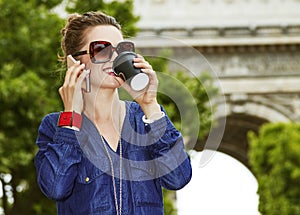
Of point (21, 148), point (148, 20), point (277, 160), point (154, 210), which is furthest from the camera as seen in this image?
point (148, 20)

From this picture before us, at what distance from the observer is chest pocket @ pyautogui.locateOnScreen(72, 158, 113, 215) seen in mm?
3660

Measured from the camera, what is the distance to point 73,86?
372 cm

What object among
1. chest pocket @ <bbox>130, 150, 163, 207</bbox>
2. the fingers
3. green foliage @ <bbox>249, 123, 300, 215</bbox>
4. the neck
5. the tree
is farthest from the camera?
green foliage @ <bbox>249, 123, 300, 215</bbox>

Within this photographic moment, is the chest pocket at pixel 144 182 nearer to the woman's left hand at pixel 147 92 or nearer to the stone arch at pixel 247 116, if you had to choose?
the woman's left hand at pixel 147 92

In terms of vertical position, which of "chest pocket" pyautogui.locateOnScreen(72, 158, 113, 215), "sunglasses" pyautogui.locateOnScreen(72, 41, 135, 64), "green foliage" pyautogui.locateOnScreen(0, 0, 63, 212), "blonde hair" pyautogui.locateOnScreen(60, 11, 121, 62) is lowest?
"chest pocket" pyautogui.locateOnScreen(72, 158, 113, 215)

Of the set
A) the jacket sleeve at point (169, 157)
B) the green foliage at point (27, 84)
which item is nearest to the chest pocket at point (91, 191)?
the jacket sleeve at point (169, 157)

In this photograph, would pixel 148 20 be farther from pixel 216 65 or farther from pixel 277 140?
pixel 277 140

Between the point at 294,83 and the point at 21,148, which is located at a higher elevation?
the point at 294,83

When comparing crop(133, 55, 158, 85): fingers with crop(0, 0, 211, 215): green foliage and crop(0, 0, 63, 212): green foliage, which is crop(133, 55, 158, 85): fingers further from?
crop(0, 0, 63, 212): green foliage

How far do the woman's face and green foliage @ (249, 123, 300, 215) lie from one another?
22.9m

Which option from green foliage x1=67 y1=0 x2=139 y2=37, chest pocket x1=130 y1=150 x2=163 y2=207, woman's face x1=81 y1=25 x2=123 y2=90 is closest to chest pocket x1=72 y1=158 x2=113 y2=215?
chest pocket x1=130 y1=150 x2=163 y2=207

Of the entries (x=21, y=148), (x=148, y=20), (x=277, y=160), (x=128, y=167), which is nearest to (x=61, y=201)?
(x=128, y=167)

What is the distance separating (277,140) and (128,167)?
24628 mm

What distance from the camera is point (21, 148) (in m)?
14.6
